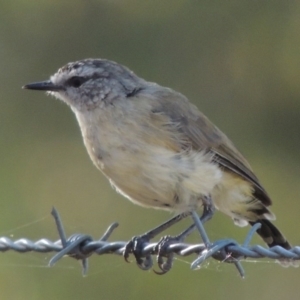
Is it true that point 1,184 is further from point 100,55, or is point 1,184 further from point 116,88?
point 116,88

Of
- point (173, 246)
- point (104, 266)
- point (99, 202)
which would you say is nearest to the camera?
point (173, 246)

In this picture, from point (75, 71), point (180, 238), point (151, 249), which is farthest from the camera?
point (75, 71)

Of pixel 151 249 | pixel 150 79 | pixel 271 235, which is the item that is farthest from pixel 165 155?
pixel 150 79

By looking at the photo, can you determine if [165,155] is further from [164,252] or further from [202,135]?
[164,252]

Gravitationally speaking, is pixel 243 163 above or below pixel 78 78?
below

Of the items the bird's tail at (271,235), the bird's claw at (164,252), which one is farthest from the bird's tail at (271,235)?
the bird's claw at (164,252)

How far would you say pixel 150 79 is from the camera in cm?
1090

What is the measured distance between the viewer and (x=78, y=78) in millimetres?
6020

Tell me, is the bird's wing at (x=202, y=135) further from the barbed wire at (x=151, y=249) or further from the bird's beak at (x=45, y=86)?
the barbed wire at (x=151, y=249)

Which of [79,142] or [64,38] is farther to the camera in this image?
[64,38]

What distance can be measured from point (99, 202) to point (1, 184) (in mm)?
1099

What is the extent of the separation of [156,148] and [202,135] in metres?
0.63

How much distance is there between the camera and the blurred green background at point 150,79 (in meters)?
9.16

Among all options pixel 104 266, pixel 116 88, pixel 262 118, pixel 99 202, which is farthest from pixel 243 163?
pixel 262 118
